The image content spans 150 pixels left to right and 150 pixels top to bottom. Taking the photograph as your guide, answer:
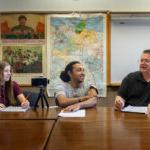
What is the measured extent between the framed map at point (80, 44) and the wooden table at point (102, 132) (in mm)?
1583

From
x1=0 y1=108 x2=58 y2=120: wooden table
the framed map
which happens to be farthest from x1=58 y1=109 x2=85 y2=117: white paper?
the framed map

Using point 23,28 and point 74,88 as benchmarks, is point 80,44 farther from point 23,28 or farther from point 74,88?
point 74,88

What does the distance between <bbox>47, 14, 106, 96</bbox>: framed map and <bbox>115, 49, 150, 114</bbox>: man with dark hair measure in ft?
3.62

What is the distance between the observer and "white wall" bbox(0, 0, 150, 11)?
13.7 feet

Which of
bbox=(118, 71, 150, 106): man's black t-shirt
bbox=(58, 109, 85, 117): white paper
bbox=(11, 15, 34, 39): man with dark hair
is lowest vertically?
bbox=(58, 109, 85, 117): white paper

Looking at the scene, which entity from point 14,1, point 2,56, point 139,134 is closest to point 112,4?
point 14,1

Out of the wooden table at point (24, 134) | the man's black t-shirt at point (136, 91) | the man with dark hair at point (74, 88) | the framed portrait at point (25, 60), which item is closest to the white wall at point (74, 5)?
the framed portrait at point (25, 60)

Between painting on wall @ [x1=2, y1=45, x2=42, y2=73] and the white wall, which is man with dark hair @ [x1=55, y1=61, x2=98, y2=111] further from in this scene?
the white wall

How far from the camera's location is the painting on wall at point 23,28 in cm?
425

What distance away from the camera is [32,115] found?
2.65m

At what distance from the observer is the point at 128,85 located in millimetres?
3170

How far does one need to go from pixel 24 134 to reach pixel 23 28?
2.52 m

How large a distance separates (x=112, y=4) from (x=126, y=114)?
1.94 metres

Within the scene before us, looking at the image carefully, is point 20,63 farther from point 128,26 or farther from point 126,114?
point 126,114
